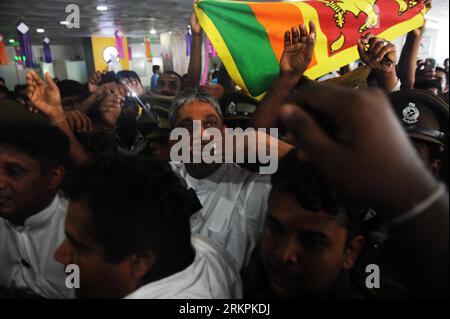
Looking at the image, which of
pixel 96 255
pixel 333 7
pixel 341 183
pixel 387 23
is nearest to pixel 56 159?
pixel 96 255

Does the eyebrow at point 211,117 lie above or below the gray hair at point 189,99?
below

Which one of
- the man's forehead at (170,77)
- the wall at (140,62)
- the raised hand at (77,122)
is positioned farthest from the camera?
the wall at (140,62)

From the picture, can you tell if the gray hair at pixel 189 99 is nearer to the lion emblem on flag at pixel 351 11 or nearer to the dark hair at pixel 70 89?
the lion emblem on flag at pixel 351 11

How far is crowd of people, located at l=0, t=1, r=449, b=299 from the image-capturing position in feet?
1.22

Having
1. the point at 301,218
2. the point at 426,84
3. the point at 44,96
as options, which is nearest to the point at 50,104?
the point at 44,96

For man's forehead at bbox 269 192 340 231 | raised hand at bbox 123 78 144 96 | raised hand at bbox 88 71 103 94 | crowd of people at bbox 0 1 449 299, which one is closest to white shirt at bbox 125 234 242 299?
crowd of people at bbox 0 1 449 299

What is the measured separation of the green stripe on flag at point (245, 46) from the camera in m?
1.57

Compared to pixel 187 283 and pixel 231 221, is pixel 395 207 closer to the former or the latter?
pixel 187 283

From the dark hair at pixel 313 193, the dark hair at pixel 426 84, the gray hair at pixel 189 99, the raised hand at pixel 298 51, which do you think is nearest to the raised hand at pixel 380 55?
the raised hand at pixel 298 51

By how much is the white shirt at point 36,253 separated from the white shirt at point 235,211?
46cm

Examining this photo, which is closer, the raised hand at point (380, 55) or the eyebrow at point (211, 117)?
the eyebrow at point (211, 117)

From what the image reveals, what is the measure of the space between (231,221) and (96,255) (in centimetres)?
54

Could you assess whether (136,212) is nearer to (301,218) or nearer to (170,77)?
(301,218)

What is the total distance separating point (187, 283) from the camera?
694 mm
